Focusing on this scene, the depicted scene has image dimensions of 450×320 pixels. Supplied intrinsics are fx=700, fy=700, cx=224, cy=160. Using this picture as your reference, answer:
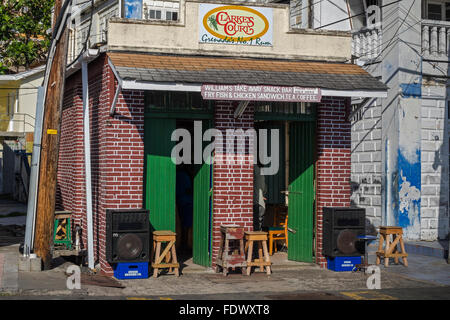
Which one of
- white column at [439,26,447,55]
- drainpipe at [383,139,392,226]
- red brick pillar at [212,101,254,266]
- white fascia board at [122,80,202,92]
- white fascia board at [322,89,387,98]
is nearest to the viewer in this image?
white fascia board at [122,80,202,92]

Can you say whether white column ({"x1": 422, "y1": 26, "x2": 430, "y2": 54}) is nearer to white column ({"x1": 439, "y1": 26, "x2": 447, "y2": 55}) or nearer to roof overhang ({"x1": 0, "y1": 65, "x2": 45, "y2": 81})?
white column ({"x1": 439, "y1": 26, "x2": 447, "y2": 55})

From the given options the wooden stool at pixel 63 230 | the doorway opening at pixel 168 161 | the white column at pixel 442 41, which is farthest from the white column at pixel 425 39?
the wooden stool at pixel 63 230

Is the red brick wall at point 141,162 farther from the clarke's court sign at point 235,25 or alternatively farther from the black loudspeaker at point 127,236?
the clarke's court sign at point 235,25

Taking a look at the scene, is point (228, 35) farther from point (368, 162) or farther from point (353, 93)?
point (368, 162)

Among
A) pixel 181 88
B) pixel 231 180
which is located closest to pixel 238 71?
pixel 181 88

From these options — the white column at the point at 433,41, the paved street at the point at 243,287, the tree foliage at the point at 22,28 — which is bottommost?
the paved street at the point at 243,287

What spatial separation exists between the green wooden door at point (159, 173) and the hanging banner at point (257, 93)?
1507mm

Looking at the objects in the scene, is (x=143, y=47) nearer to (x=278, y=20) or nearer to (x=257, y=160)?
(x=278, y=20)

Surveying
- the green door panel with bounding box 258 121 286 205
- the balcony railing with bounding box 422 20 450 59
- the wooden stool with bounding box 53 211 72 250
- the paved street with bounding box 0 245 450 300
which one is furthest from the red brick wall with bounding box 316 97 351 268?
the wooden stool with bounding box 53 211 72 250

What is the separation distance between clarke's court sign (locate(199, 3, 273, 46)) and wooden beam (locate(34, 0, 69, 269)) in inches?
107

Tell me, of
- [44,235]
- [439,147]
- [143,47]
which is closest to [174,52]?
[143,47]

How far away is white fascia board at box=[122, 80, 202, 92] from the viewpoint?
11969 mm

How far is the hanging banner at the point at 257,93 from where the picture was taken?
12.5 meters
